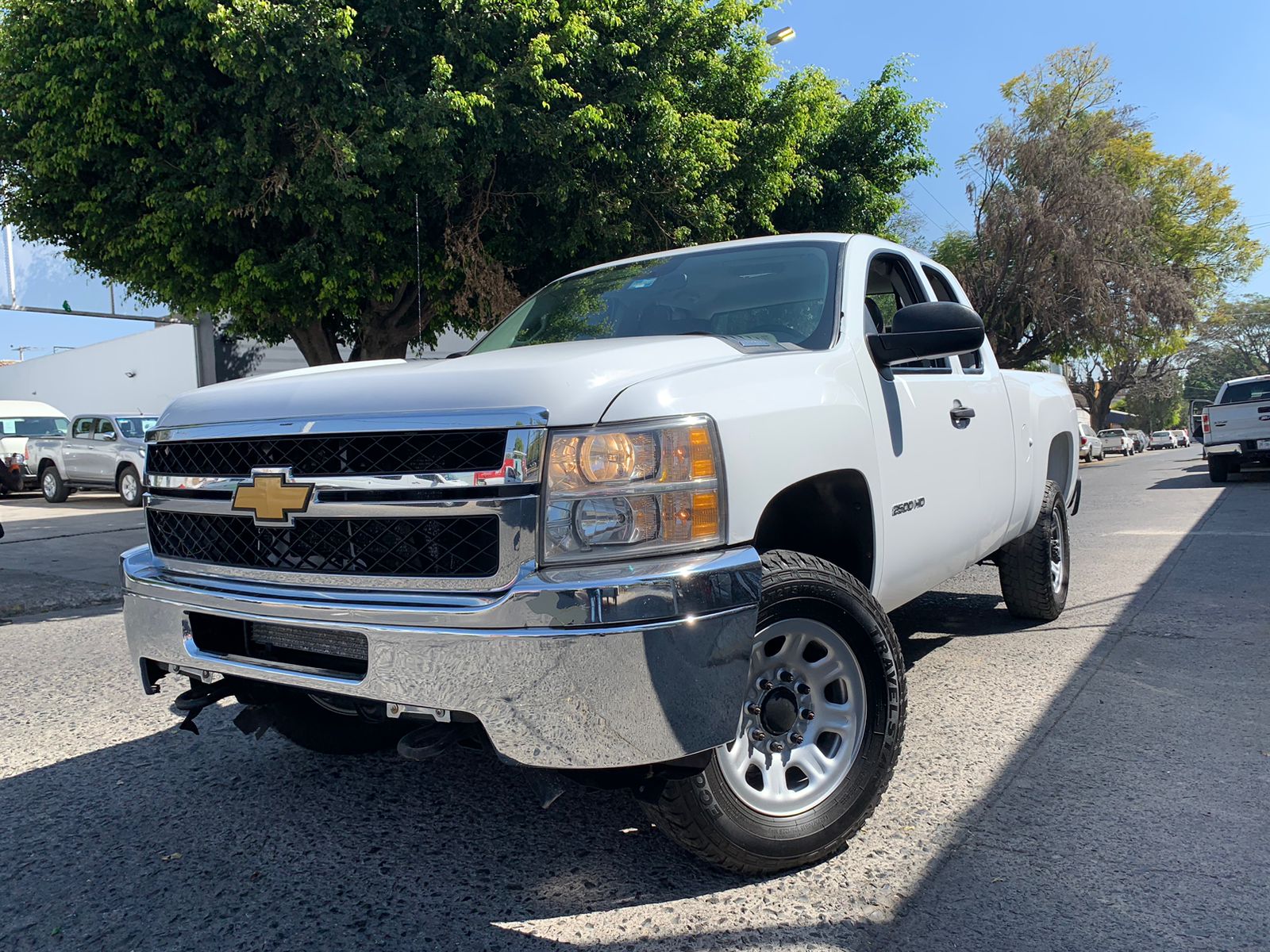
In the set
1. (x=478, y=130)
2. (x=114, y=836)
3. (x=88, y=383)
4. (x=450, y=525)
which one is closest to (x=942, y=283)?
(x=450, y=525)

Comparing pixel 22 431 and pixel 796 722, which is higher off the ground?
pixel 22 431

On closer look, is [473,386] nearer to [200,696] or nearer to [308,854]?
[200,696]

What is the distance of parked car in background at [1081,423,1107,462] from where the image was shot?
33500mm

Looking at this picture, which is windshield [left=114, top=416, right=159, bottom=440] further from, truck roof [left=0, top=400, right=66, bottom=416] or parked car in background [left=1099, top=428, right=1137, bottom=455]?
parked car in background [left=1099, top=428, right=1137, bottom=455]

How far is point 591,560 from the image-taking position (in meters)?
2.29

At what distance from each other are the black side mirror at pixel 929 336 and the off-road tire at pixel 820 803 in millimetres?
902

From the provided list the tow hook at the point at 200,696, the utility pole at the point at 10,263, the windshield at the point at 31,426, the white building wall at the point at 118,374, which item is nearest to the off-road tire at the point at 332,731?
the tow hook at the point at 200,696

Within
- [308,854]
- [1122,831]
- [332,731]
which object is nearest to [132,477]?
[332,731]

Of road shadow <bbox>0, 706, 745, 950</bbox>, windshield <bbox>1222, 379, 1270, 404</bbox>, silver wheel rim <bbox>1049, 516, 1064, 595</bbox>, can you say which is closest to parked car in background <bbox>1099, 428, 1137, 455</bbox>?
windshield <bbox>1222, 379, 1270, 404</bbox>

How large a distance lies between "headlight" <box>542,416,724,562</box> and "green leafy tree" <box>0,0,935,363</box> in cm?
762

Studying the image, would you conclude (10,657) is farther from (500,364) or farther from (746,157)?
(746,157)

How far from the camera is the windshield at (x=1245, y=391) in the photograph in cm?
1791

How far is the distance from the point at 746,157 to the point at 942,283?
840 cm

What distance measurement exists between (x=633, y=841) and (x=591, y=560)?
1.12m
